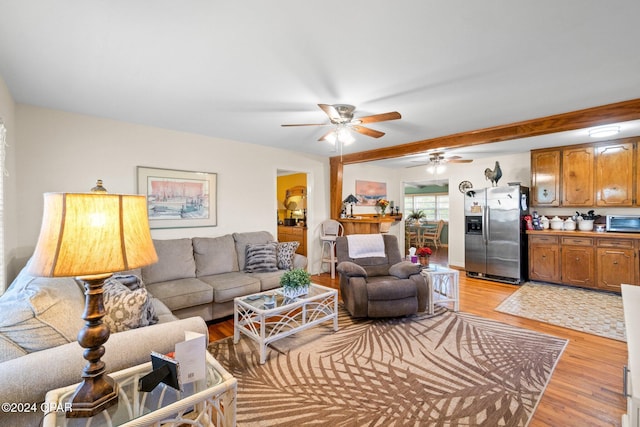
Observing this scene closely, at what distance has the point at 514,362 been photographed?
94.3 inches

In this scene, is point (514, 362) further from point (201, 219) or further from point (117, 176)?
point (117, 176)

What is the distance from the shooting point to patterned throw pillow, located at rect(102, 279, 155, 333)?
155 centimetres

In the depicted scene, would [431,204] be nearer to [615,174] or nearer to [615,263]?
[615,174]

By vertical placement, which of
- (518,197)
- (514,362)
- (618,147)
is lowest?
(514,362)

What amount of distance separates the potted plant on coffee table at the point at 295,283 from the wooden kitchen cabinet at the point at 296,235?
2.76 metres

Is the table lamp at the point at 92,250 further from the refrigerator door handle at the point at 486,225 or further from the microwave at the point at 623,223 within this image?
the microwave at the point at 623,223

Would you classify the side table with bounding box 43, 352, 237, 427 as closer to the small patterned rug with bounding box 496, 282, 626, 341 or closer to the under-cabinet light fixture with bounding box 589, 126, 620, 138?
the small patterned rug with bounding box 496, 282, 626, 341

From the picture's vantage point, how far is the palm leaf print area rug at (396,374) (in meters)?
1.82

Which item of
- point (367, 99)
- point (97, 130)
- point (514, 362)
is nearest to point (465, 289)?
point (514, 362)

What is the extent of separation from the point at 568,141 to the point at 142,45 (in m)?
5.58

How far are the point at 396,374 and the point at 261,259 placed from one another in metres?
2.18

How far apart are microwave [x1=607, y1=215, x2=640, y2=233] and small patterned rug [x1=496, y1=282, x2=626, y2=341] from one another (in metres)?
0.98

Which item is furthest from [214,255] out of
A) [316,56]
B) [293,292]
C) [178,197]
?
[316,56]

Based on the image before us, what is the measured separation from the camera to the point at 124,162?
10.8 feet
